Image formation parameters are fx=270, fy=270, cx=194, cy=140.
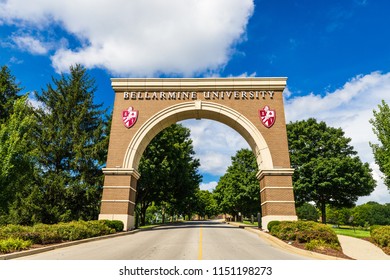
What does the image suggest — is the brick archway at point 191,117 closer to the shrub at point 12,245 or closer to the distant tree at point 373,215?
the shrub at point 12,245

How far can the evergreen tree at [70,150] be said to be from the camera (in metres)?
25.4

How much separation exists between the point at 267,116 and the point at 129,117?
1198 centimetres

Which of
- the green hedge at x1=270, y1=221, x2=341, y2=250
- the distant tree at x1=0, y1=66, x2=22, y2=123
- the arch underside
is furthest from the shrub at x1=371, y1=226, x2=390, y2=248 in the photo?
the distant tree at x1=0, y1=66, x2=22, y2=123

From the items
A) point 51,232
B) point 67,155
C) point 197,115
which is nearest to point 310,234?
point 51,232

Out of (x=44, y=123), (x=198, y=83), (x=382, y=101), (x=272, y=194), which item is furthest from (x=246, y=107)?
(x=44, y=123)

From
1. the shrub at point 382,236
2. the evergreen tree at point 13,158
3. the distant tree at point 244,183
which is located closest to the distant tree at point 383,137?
the shrub at point 382,236

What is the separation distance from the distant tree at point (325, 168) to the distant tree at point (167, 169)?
14102mm

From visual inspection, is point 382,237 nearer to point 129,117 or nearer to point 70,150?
point 129,117

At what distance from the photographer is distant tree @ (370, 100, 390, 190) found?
19.5 m

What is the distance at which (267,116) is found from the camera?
75.9 ft

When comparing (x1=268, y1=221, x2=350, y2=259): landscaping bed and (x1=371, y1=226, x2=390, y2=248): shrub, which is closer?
(x1=268, y1=221, x2=350, y2=259): landscaping bed

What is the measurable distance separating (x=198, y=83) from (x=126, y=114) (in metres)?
6.97

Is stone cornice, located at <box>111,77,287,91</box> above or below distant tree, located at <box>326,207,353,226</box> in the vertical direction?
above

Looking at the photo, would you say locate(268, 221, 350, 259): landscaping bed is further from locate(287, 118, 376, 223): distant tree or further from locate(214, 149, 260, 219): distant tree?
locate(214, 149, 260, 219): distant tree
